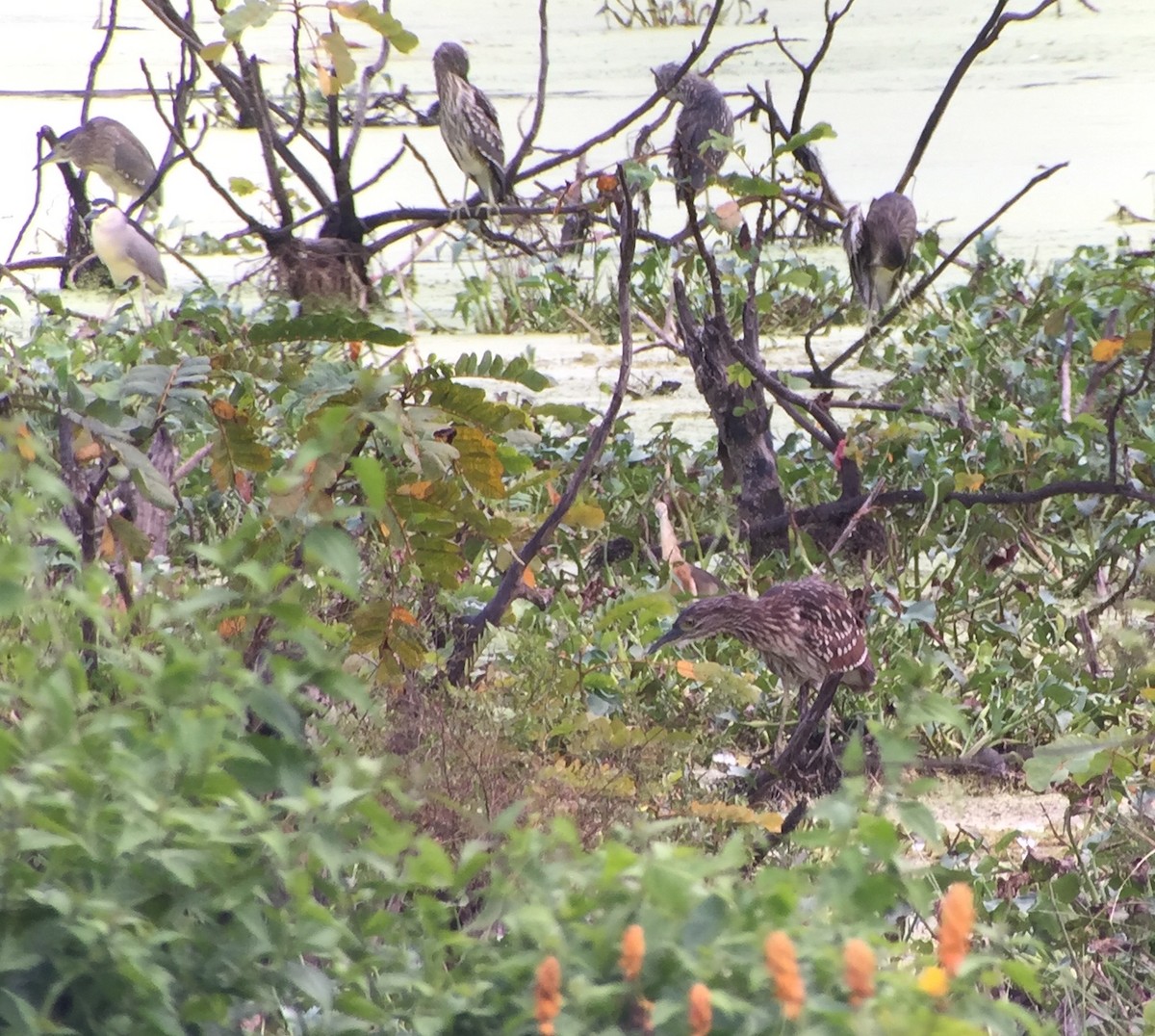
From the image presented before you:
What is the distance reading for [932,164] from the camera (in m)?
9.09

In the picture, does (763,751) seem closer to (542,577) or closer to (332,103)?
(542,577)

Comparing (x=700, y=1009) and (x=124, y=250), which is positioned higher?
(x=124, y=250)

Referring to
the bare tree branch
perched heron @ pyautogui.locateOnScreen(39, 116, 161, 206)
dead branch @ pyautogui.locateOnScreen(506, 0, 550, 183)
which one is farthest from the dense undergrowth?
perched heron @ pyautogui.locateOnScreen(39, 116, 161, 206)

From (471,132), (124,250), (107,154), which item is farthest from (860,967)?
(471,132)

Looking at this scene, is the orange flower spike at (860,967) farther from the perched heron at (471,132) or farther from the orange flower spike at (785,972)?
the perched heron at (471,132)

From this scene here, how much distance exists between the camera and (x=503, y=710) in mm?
2166

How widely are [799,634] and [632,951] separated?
130cm

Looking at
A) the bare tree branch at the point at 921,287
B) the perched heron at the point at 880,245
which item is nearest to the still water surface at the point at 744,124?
the perched heron at the point at 880,245

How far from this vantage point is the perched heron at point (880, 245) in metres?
4.07

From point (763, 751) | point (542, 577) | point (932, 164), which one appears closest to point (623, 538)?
point (542, 577)

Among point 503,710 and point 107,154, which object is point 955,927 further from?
point 107,154

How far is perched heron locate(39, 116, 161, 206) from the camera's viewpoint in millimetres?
5027

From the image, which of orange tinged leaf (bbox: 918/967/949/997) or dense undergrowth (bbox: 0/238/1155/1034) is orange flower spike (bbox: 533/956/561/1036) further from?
orange tinged leaf (bbox: 918/967/949/997)

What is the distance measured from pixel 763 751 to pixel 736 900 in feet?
4.35
